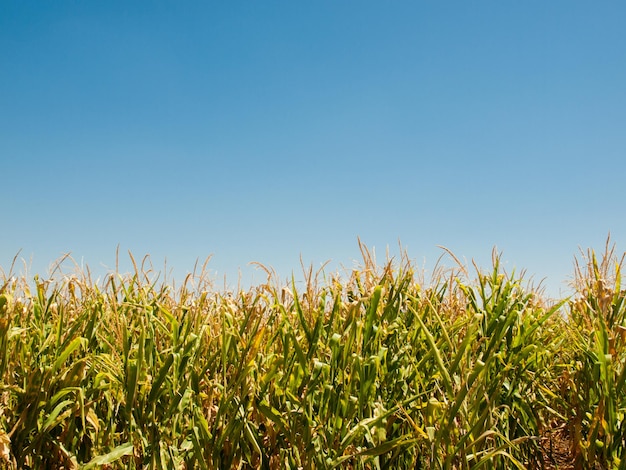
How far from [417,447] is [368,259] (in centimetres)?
101

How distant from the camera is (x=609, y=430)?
95.8 inches

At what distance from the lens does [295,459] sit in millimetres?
2445

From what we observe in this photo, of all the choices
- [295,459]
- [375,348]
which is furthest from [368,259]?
[295,459]

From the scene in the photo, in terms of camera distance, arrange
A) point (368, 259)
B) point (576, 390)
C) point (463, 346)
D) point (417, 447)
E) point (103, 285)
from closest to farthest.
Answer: point (463, 346)
point (417, 447)
point (576, 390)
point (368, 259)
point (103, 285)

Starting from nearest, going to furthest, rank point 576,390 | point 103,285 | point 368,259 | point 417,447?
1. point 417,447
2. point 576,390
3. point 368,259
4. point 103,285

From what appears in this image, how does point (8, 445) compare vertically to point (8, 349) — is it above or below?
below

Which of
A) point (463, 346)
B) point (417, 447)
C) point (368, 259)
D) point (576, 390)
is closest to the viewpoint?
point (463, 346)

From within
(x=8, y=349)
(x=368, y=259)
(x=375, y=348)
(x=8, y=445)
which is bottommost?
(x=8, y=445)

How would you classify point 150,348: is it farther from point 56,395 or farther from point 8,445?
point 8,445

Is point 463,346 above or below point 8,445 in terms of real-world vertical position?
above

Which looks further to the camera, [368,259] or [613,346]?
[368,259]

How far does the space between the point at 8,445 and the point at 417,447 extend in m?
1.80

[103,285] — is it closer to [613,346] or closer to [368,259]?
[368,259]

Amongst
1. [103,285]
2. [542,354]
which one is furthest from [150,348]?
[542,354]
